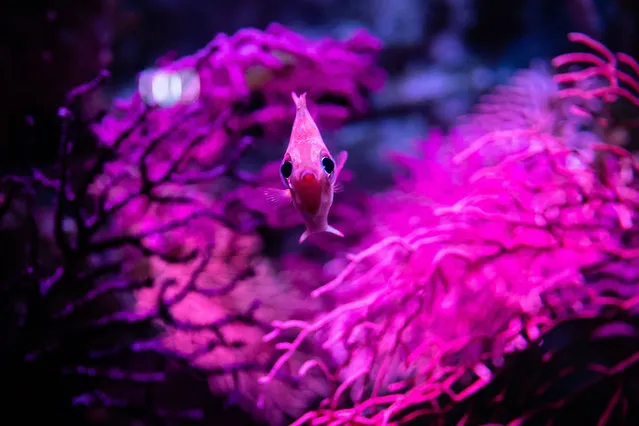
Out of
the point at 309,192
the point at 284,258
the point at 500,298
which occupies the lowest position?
the point at 500,298

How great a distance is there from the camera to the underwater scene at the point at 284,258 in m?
2.11

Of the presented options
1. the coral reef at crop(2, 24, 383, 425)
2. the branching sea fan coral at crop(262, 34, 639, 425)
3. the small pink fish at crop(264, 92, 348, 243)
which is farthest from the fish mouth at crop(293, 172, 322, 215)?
the coral reef at crop(2, 24, 383, 425)

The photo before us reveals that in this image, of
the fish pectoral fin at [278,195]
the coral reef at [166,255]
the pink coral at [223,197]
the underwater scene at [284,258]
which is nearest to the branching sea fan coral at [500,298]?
the underwater scene at [284,258]

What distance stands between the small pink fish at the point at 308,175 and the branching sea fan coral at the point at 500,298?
72cm

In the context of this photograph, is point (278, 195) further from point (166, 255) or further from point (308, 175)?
point (166, 255)

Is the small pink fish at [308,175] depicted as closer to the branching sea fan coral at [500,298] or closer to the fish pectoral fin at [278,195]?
the fish pectoral fin at [278,195]

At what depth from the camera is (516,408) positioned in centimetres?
235

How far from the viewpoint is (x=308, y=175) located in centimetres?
132

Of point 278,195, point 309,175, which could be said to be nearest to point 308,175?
point 309,175

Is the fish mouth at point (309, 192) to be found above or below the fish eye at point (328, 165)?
below

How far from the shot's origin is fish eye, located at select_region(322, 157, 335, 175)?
53.2 inches

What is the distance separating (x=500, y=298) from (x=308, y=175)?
1.47 metres

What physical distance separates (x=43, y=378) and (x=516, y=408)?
87.8 inches

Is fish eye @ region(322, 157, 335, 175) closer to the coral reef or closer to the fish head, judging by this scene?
the fish head
